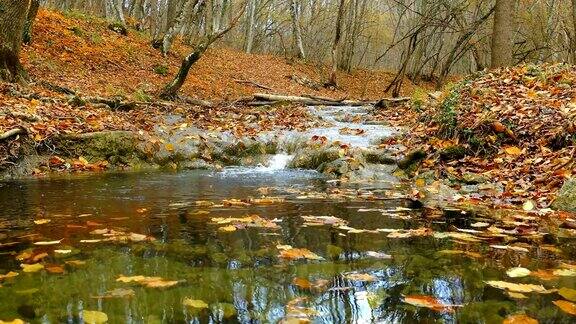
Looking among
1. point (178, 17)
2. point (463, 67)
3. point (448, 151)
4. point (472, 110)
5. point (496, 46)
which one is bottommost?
point (448, 151)

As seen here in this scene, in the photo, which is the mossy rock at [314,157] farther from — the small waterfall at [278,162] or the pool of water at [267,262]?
the pool of water at [267,262]

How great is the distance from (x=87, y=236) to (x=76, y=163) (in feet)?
15.4

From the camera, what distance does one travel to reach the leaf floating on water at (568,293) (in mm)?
1835

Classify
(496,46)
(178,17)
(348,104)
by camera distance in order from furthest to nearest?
(178,17), (348,104), (496,46)

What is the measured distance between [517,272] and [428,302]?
62cm

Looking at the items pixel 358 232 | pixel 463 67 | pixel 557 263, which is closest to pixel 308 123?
pixel 358 232

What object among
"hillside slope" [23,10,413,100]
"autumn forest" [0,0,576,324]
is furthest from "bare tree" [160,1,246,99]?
"hillside slope" [23,10,413,100]

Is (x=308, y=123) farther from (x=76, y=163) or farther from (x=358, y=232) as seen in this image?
(x=358, y=232)

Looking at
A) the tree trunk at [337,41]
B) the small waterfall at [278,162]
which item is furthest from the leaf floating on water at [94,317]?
the tree trunk at [337,41]

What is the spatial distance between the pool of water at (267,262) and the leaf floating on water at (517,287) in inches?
1.2

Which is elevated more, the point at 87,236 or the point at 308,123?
the point at 308,123

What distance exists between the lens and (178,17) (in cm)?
1780

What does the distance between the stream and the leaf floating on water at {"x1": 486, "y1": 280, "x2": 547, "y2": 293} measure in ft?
0.04

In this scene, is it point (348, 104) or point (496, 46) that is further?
point (348, 104)
